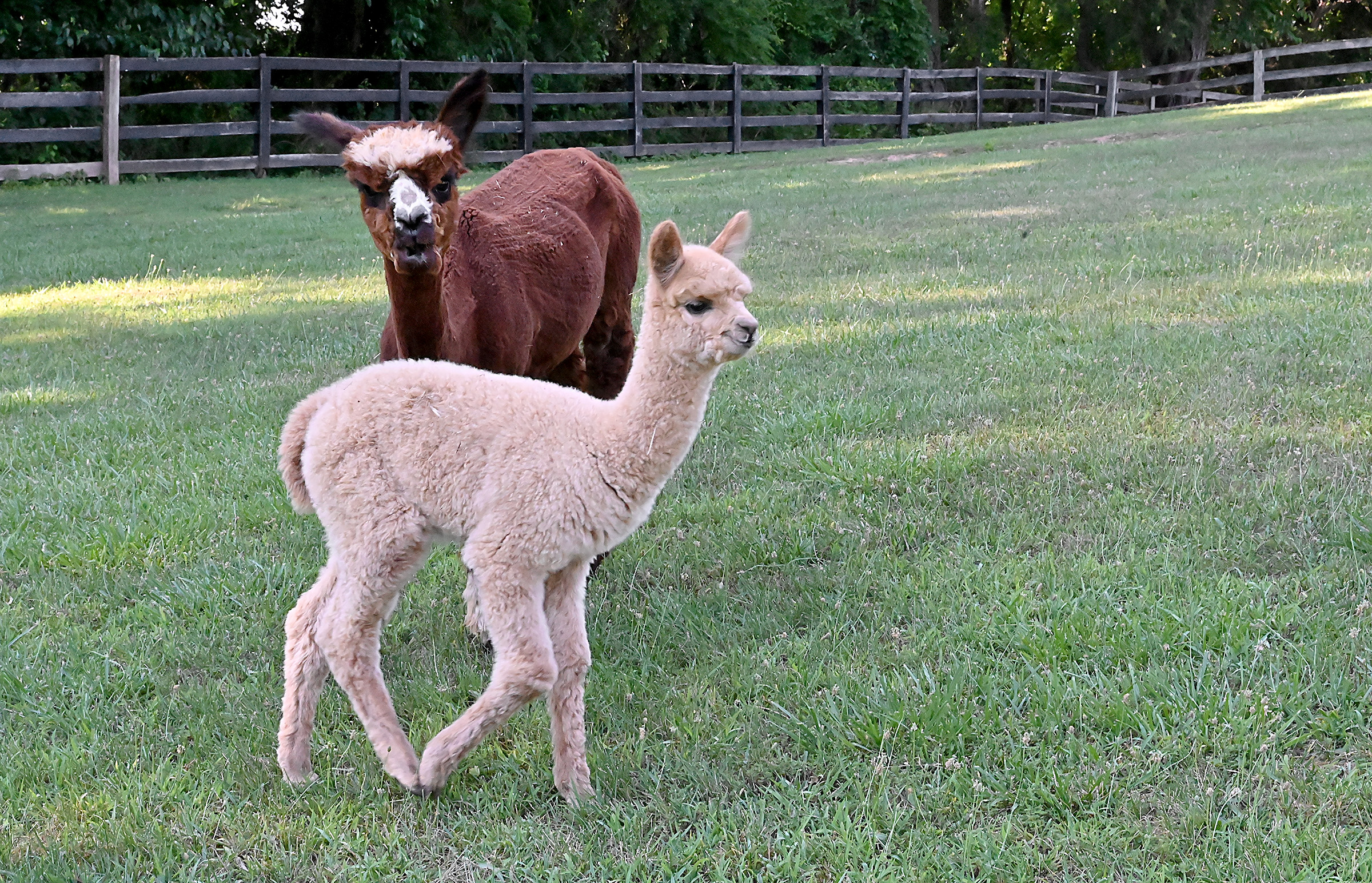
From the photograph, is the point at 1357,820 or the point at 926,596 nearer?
the point at 1357,820

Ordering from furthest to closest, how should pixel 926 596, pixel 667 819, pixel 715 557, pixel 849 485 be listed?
pixel 849 485
pixel 715 557
pixel 926 596
pixel 667 819

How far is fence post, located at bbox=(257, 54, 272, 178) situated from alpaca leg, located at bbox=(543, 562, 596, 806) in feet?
66.3

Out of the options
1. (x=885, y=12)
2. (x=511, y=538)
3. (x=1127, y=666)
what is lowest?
(x=1127, y=666)

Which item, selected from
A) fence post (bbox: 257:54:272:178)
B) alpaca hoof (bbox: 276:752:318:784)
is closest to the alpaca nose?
alpaca hoof (bbox: 276:752:318:784)

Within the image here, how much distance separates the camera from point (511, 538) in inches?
118

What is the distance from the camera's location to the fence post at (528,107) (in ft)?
80.6

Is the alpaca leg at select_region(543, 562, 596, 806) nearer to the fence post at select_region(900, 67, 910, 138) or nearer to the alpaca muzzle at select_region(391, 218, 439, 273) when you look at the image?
the alpaca muzzle at select_region(391, 218, 439, 273)

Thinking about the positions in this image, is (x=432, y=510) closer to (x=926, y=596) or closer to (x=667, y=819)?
(x=667, y=819)

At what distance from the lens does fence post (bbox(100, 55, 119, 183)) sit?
65.0ft

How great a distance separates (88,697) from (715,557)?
214 centimetres

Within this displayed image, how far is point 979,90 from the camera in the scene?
3225 cm

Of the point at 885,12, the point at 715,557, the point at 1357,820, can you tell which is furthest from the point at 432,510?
the point at 885,12

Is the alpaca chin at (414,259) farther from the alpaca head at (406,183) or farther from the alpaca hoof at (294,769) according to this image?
the alpaca hoof at (294,769)

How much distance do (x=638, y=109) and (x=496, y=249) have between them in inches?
881
